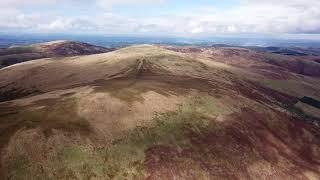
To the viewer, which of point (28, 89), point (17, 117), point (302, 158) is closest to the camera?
point (17, 117)

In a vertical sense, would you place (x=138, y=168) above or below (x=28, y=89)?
above

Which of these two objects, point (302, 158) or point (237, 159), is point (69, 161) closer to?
point (237, 159)

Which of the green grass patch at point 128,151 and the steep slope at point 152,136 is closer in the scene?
the green grass patch at point 128,151

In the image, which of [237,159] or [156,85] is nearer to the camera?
[237,159]

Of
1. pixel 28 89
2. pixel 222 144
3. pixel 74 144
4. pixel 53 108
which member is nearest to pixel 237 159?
pixel 222 144

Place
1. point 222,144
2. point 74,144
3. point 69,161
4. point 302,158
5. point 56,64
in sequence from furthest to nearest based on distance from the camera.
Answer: point 56,64 < point 302,158 < point 222,144 < point 74,144 < point 69,161

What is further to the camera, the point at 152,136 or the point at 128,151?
the point at 152,136

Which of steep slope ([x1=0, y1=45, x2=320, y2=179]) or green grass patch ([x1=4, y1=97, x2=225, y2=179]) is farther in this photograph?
steep slope ([x1=0, y1=45, x2=320, y2=179])

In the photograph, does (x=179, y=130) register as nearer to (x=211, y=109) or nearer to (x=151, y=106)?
(x=151, y=106)
